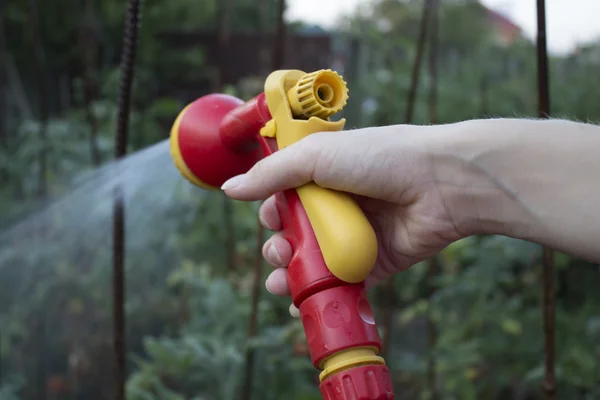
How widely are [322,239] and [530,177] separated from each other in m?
0.18

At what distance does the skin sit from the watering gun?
0.9 inches

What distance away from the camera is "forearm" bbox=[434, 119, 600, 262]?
54cm

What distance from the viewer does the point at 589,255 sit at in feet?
1.80

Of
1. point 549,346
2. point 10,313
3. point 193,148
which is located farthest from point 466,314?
point 10,313

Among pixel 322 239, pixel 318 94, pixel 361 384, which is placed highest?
pixel 318 94

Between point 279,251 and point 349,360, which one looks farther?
point 279,251

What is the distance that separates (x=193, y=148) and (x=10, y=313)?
103cm

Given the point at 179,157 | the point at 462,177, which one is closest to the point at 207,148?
the point at 179,157

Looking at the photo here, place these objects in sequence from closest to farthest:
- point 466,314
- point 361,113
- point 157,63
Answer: point 466,314
point 361,113
point 157,63

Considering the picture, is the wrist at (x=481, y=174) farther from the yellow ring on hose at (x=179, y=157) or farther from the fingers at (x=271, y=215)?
the yellow ring on hose at (x=179, y=157)

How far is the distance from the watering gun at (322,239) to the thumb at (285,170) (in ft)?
0.05

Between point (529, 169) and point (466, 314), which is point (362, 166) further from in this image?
point (466, 314)

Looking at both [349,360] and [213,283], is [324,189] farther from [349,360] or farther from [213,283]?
[213,283]

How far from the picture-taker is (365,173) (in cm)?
63
